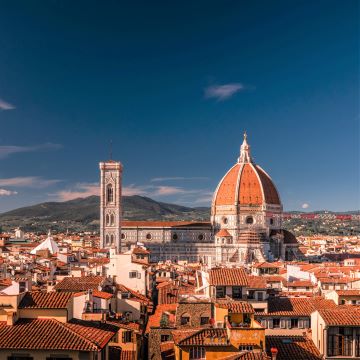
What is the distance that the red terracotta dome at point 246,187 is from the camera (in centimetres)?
12125

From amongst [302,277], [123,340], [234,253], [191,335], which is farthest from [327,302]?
[234,253]

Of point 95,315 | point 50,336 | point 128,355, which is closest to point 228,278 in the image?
point 128,355

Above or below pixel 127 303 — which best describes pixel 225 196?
above

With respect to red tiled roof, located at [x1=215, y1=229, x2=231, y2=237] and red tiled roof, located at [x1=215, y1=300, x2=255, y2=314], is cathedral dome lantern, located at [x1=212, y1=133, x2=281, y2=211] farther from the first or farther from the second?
red tiled roof, located at [x1=215, y1=300, x2=255, y2=314]

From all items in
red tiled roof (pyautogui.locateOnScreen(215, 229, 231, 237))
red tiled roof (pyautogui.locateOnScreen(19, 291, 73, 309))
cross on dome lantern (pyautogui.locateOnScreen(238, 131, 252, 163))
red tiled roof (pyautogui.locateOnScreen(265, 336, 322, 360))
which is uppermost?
cross on dome lantern (pyautogui.locateOnScreen(238, 131, 252, 163))

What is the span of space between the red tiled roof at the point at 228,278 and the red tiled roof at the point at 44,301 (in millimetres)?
7736

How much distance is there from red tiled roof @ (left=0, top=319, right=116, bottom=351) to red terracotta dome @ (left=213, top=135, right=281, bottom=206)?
4103 inches

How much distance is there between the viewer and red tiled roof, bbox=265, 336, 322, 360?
62.2 ft

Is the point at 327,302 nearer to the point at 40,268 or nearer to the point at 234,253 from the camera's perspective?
the point at 40,268

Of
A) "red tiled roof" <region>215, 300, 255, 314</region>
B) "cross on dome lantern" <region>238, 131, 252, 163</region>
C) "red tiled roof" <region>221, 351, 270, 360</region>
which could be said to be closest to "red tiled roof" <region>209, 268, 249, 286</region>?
"red tiled roof" <region>215, 300, 255, 314</region>

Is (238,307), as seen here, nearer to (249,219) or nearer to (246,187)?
(249,219)

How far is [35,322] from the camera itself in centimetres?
1722

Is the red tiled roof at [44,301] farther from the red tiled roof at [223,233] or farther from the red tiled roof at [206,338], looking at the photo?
the red tiled roof at [223,233]

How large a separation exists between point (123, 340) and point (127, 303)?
7.80m
